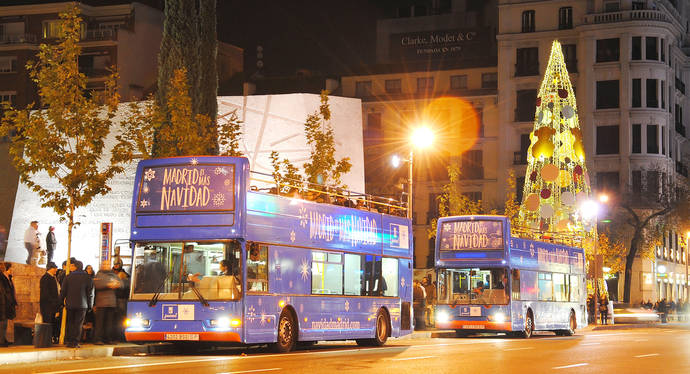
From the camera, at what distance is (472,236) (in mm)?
34375

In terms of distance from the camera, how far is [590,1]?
262 ft

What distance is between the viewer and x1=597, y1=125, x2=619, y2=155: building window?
78.9 meters

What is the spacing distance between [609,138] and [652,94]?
14.5 ft

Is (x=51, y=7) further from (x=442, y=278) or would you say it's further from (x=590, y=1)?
(x=442, y=278)

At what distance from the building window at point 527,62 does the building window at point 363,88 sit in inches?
444


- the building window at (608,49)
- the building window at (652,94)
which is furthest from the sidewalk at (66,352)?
the building window at (652,94)

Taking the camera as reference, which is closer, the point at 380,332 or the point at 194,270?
the point at 194,270

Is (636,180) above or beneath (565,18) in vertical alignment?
beneath

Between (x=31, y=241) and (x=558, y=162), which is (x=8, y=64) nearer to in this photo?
(x=31, y=241)

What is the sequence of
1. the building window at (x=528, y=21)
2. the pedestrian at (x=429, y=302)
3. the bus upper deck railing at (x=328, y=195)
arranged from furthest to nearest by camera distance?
1. the building window at (x=528, y=21)
2. the pedestrian at (x=429, y=302)
3. the bus upper deck railing at (x=328, y=195)

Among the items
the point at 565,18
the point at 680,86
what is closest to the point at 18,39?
the point at 565,18

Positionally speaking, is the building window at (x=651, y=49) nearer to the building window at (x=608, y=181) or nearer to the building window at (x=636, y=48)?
the building window at (x=636, y=48)

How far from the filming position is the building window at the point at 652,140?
78.8m

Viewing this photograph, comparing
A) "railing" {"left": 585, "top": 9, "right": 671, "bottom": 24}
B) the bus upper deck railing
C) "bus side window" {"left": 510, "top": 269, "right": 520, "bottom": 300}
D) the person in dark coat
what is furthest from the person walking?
"railing" {"left": 585, "top": 9, "right": 671, "bottom": 24}
